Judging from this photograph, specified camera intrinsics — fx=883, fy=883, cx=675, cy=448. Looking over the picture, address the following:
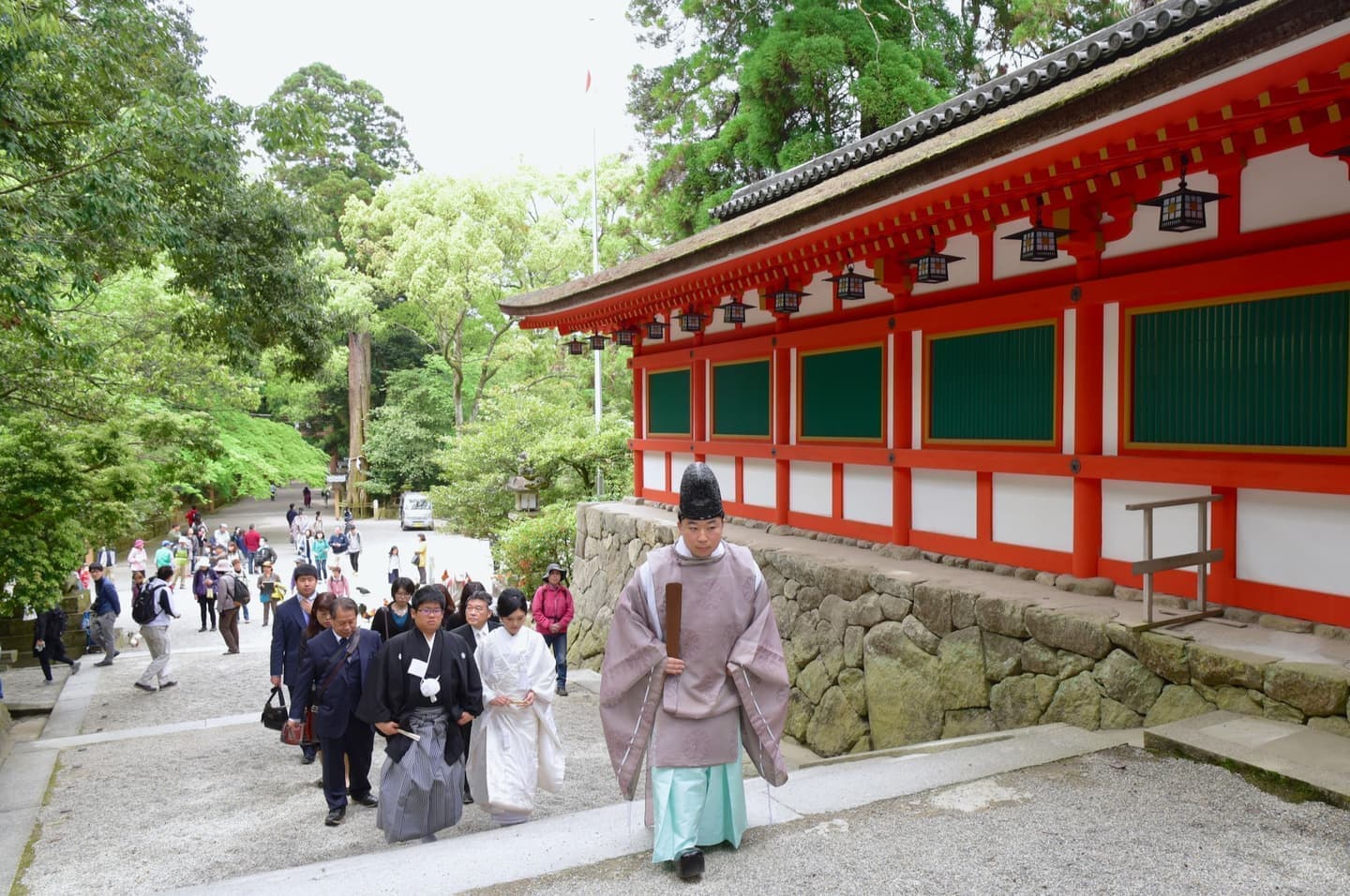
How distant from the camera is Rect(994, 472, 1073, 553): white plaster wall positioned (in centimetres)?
698

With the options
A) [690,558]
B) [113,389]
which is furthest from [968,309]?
[113,389]

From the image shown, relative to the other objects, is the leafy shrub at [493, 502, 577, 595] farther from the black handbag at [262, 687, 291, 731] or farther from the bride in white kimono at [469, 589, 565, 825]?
the bride in white kimono at [469, 589, 565, 825]

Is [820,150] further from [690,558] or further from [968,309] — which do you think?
[690,558]

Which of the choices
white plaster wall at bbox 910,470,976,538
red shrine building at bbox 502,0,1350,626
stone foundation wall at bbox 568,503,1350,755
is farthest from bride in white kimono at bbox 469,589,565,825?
white plaster wall at bbox 910,470,976,538

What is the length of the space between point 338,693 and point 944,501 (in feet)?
17.7

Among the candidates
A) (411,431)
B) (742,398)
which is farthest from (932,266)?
(411,431)

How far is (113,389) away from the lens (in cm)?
1397

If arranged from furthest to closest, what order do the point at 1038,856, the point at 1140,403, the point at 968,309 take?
the point at 968,309 < the point at 1140,403 < the point at 1038,856

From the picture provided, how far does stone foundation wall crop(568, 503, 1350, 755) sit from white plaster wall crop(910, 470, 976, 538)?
43 cm

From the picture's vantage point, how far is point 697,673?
154 inches

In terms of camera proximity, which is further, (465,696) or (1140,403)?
(1140,403)

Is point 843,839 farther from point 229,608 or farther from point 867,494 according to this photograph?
point 229,608

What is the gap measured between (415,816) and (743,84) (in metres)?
18.7

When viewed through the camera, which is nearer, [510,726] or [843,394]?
[510,726]
